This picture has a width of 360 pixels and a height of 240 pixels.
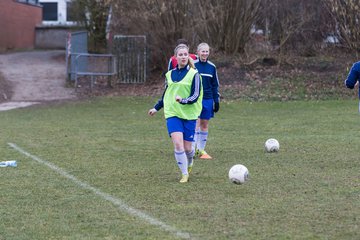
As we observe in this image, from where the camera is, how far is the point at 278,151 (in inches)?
481

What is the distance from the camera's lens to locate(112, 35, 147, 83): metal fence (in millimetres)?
26406

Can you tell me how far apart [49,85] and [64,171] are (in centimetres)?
1690

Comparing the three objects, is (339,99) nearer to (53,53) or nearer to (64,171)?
(64,171)

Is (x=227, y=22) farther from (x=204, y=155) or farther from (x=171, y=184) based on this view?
(x=171, y=184)

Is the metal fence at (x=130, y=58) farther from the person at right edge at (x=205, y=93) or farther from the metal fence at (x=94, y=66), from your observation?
the person at right edge at (x=205, y=93)

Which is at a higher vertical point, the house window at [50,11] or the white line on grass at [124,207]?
the house window at [50,11]

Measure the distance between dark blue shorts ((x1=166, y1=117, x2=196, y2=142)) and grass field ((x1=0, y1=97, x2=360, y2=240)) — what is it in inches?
24.9

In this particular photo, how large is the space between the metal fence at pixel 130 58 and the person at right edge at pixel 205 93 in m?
14.6

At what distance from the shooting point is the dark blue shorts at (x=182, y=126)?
30.1 ft

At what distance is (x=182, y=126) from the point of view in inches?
364

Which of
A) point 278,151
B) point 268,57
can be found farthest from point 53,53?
point 278,151

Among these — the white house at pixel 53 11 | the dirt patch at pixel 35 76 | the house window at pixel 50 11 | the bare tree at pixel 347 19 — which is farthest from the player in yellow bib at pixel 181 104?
the house window at pixel 50 11

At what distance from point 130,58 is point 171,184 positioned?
59.2 feet

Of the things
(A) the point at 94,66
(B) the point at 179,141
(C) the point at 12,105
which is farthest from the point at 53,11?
(B) the point at 179,141
